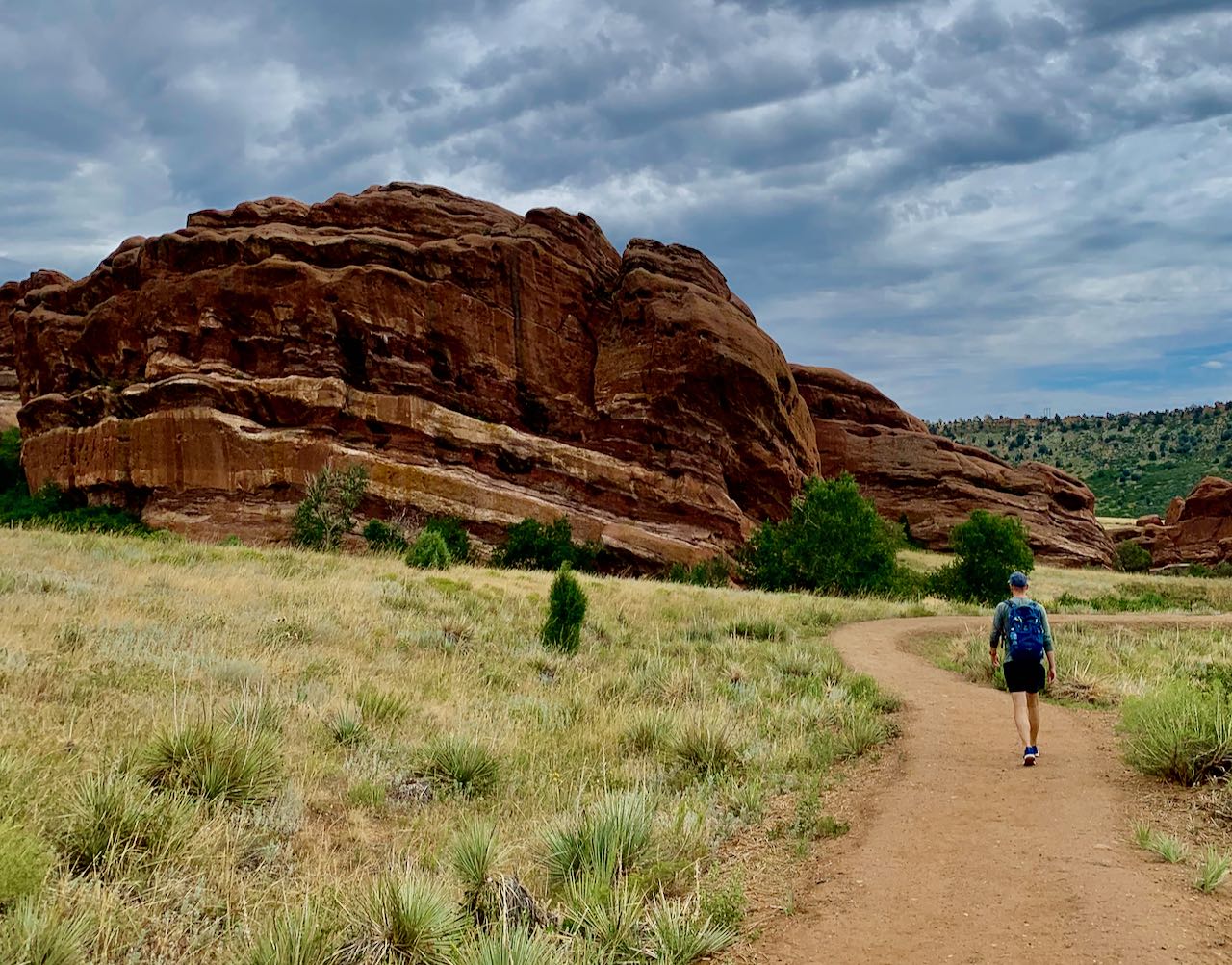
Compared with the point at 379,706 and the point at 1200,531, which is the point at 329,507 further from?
the point at 1200,531

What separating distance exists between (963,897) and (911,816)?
1558 mm

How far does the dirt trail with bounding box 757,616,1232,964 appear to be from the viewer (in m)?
3.90

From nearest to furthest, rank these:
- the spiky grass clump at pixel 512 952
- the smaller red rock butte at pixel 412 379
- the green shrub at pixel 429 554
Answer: the spiky grass clump at pixel 512 952 < the green shrub at pixel 429 554 < the smaller red rock butte at pixel 412 379

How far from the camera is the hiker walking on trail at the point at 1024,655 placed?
24.2 ft

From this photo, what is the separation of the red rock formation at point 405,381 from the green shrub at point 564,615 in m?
28.3

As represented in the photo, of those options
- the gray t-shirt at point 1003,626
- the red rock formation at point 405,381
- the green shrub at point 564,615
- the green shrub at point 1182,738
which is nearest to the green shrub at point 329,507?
the red rock formation at point 405,381

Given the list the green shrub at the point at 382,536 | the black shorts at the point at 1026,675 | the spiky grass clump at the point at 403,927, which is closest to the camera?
the spiky grass clump at the point at 403,927

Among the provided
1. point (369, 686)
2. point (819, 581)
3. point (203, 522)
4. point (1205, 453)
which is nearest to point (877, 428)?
point (819, 581)

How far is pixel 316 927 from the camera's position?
3.58m

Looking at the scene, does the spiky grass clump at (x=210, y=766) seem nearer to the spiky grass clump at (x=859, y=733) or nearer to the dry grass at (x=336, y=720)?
the dry grass at (x=336, y=720)

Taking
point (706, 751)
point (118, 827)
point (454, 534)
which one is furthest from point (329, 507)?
point (118, 827)

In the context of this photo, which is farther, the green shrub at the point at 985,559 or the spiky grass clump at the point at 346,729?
the green shrub at the point at 985,559

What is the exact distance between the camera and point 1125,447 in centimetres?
12706

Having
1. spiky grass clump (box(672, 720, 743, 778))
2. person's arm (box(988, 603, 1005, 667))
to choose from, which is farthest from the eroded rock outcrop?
spiky grass clump (box(672, 720, 743, 778))
